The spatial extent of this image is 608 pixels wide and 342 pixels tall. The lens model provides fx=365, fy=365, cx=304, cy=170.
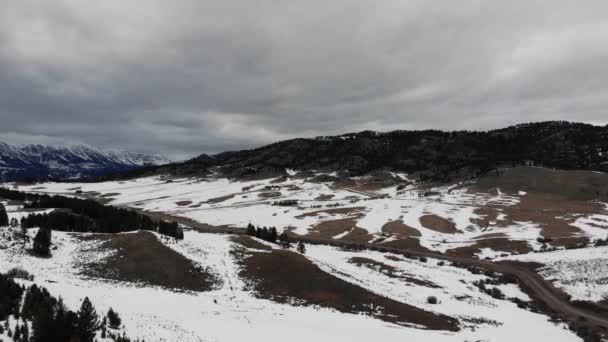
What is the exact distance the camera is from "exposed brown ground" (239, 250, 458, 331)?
115 ft

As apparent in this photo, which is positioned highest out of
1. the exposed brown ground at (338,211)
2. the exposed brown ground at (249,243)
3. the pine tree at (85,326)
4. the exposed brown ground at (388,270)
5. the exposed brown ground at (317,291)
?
the pine tree at (85,326)

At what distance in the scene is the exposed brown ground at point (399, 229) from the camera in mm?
107625

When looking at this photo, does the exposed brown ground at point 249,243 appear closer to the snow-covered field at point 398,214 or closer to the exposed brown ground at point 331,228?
the exposed brown ground at point 331,228

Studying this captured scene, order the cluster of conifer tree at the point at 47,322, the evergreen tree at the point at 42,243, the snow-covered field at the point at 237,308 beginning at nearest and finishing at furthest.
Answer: the cluster of conifer tree at the point at 47,322
the snow-covered field at the point at 237,308
the evergreen tree at the point at 42,243

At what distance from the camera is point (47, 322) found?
16.0 meters

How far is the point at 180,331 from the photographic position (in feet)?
74.9

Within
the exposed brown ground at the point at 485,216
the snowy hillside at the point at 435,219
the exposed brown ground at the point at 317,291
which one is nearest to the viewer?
the exposed brown ground at the point at 317,291

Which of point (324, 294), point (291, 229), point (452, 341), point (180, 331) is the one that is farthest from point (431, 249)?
point (180, 331)

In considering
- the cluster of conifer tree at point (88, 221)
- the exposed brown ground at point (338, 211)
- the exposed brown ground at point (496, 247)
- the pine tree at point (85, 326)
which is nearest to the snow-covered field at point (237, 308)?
the pine tree at point (85, 326)

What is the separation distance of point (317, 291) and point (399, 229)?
78.2 meters

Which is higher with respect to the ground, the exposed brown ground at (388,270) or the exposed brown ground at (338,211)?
the exposed brown ground at (338,211)

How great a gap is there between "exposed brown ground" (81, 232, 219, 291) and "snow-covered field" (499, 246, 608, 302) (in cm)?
4980

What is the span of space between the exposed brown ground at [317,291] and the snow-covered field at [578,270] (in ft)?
94.8

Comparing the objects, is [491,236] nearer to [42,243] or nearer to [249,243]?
[249,243]
